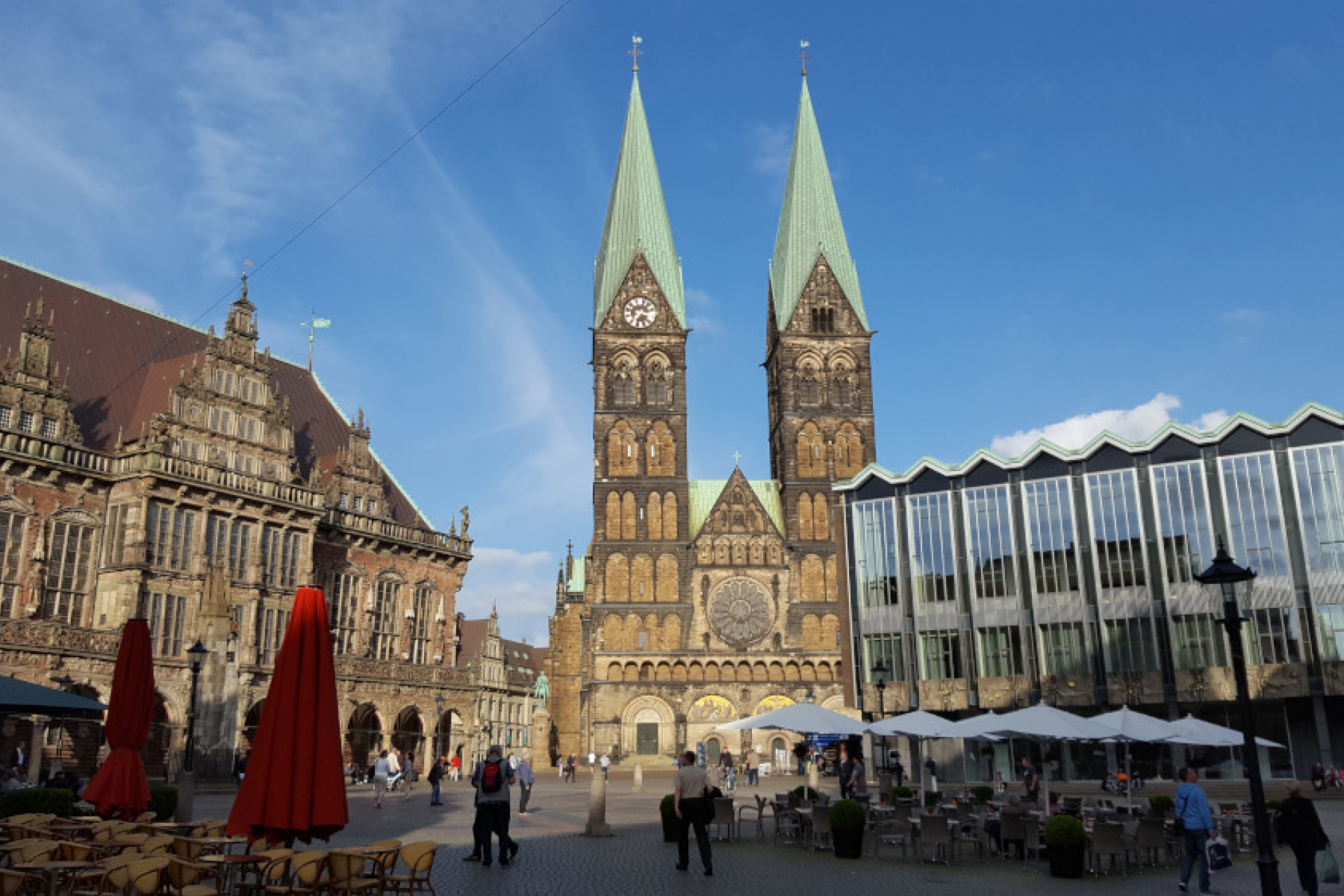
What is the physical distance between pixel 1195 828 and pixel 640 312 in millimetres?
68546

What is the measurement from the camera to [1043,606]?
51406mm

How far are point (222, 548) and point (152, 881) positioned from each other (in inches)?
1283

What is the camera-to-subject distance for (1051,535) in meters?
51.8

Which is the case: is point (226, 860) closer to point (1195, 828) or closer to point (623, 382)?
point (1195, 828)

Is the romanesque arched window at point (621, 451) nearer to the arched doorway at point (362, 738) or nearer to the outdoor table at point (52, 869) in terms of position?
the arched doorway at point (362, 738)

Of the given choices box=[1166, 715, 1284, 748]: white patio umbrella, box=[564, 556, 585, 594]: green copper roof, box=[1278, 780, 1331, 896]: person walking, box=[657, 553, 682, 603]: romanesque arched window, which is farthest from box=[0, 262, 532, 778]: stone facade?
box=[564, 556, 585, 594]: green copper roof

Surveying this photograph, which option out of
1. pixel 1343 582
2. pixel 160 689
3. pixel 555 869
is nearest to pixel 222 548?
pixel 160 689

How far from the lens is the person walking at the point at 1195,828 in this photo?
14.7 m

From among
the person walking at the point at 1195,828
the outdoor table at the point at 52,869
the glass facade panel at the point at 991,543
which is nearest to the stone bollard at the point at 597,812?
the person walking at the point at 1195,828

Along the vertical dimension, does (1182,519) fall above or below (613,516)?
below

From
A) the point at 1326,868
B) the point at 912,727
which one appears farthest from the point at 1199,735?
the point at 1326,868

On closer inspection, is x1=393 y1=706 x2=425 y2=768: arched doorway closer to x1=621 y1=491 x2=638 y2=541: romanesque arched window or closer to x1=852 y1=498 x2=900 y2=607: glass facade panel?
x1=852 y1=498 x2=900 y2=607: glass facade panel

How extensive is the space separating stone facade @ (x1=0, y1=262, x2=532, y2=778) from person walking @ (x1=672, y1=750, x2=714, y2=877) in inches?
972

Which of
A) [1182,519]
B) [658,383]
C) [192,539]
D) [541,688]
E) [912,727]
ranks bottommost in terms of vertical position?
[912,727]
